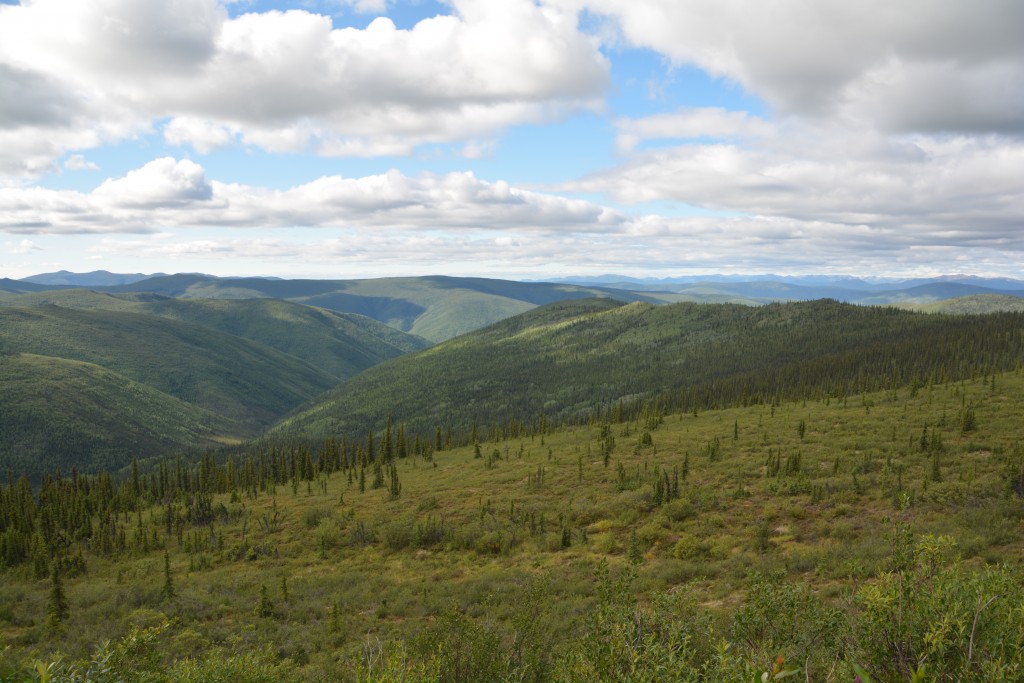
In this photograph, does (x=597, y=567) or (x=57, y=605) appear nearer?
(x=597, y=567)

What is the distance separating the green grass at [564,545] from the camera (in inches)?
881

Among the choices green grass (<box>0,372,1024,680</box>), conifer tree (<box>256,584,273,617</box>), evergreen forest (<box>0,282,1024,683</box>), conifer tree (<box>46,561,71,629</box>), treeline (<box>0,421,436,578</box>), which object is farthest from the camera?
treeline (<box>0,421,436,578</box>)

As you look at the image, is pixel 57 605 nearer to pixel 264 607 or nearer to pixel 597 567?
pixel 264 607

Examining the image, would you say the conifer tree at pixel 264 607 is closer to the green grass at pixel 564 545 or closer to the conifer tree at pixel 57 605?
the green grass at pixel 564 545

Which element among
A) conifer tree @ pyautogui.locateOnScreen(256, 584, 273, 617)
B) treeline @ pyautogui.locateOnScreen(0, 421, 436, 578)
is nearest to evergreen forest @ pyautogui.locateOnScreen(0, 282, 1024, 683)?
conifer tree @ pyautogui.locateOnScreen(256, 584, 273, 617)

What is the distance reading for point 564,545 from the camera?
3534 cm

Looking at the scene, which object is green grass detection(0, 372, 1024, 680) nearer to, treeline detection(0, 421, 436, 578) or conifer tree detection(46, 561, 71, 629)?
conifer tree detection(46, 561, 71, 629)

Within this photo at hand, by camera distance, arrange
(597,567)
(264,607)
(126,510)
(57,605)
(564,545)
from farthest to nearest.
A: (126,510), (564,545), (57,605), (264,607), (597,567)

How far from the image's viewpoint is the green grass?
22.4 m

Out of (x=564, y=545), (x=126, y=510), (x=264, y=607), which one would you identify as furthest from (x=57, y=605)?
(x=126, y=510)

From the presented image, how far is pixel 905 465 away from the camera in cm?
3888

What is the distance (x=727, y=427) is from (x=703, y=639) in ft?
186

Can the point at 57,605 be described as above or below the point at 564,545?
below

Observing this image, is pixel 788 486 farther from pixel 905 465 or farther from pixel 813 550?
pixel 813 550
